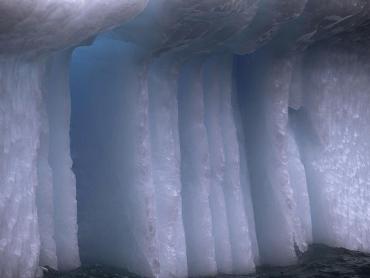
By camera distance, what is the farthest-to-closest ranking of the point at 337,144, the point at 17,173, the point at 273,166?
the point at 337,144 → the point at 273,166 → the point at 17,173

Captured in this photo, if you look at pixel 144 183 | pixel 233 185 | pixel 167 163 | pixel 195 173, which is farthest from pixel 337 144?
pixel 144 183

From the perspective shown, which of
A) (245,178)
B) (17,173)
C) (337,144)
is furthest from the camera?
(337,144)

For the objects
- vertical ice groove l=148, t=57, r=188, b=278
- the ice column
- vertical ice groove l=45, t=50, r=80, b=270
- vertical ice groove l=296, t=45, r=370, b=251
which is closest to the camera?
vertical ice groove l=45, t=50, r=80, b=270

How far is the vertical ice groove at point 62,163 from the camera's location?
10.7 feet

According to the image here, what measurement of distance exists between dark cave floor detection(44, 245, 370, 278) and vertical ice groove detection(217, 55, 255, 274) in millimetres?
138

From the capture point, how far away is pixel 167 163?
11.7 ft

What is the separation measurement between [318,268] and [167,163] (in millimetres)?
1116

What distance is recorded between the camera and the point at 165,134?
359 cm

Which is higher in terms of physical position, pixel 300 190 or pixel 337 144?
pixel 337 144

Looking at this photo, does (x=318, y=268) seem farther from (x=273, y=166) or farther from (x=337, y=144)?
(x=337, y=144)

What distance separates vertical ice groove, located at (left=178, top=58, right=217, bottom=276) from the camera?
3674 mm

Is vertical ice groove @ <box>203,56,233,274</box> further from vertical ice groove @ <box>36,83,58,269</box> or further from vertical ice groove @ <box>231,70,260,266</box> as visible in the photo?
vertical ice groove @ <box>36,83,58,269</box>

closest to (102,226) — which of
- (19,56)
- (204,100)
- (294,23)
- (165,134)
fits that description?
(165,134)

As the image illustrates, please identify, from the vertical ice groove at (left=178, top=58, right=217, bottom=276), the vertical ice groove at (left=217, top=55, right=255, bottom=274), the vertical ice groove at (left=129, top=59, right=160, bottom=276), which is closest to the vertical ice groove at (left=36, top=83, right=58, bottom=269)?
the vertical ice groove at (left=129, top=59, right=160, bottom=276)
